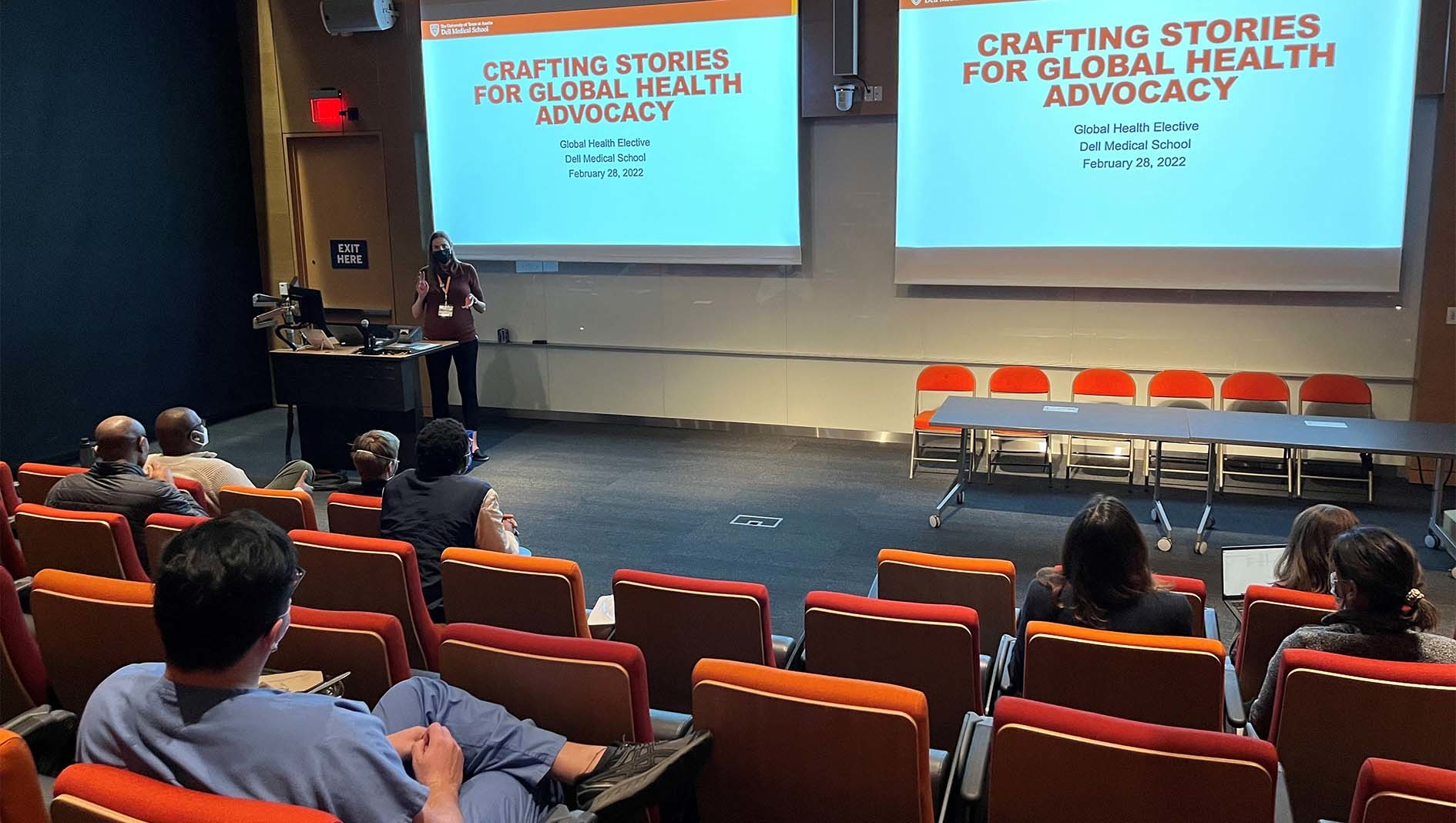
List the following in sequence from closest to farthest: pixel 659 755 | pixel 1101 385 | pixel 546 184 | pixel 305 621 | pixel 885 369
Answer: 1. pixel 659 755
2. pixel 305 621
3. pixel 1101 385
4. pixel 885 369
5. pixel 546 184

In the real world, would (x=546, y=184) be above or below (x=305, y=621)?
above

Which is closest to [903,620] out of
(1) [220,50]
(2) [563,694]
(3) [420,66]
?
(2) [563,694]

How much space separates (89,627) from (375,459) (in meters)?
1.95

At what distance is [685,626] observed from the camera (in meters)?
3.08

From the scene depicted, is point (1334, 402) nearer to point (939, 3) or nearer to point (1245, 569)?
point (1245, 569)

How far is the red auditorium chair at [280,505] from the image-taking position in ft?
13.8

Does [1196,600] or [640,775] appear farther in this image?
[1196,600]

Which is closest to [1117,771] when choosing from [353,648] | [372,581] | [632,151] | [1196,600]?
[1196,600]

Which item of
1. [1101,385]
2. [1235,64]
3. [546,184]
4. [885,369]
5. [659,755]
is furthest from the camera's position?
[546,184]

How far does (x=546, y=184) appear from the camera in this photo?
8.68m

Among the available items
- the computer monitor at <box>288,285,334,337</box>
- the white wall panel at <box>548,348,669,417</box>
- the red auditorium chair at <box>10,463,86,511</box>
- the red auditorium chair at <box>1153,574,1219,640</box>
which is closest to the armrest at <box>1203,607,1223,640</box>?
the red auditorium chair at <box>1153,574,1219,640</box>

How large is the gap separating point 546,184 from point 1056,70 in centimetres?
412

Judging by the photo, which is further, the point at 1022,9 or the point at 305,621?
the point at 1022,9

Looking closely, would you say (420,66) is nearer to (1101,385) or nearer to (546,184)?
(546,184)
